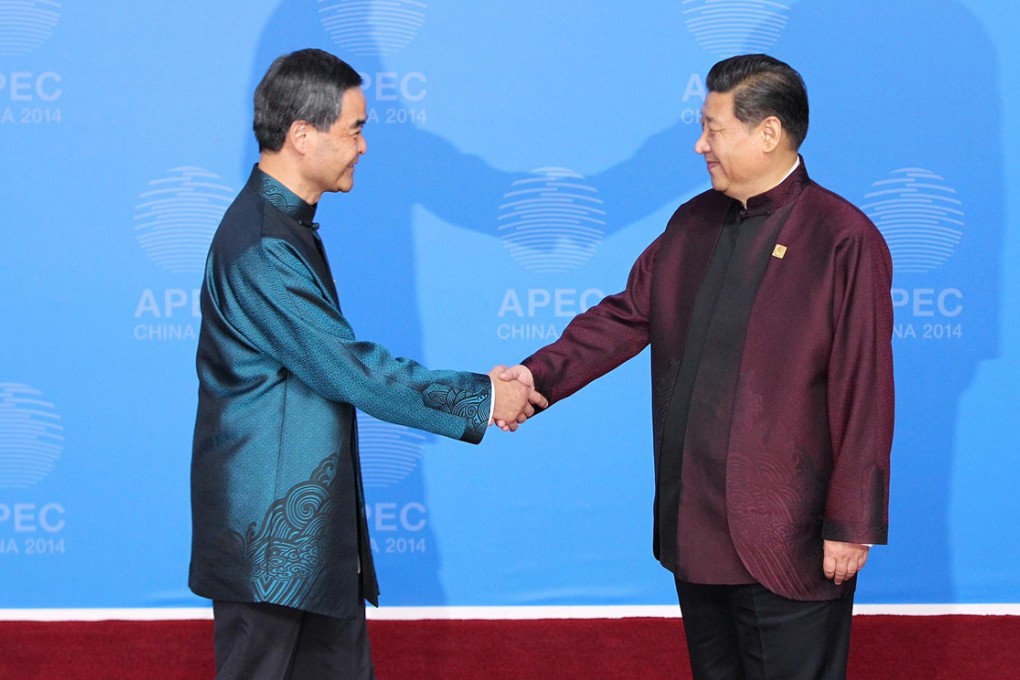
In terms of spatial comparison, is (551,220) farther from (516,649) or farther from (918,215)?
(516,649)

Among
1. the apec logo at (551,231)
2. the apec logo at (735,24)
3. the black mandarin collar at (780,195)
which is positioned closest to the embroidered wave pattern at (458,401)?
the black mandarin collar at (780,195)

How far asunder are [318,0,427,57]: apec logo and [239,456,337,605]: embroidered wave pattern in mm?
1797

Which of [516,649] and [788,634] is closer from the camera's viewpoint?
[788,634]

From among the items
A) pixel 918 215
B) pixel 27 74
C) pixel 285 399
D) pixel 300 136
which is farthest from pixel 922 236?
pixel 27 74

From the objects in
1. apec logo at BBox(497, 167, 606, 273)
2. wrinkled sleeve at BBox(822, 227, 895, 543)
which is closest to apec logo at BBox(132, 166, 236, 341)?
apec logo at BBox(497, 167, 606, 273)

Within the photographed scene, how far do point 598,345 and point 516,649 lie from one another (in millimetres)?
1260

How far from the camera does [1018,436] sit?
3.60m

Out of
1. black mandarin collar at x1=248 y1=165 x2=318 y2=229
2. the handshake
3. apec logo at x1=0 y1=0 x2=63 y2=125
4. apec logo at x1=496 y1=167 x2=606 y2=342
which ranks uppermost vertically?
apec logo at x1=0 y1=0 x2=63 y2=125

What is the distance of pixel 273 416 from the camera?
6.94 feet

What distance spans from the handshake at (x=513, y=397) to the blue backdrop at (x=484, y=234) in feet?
3.62

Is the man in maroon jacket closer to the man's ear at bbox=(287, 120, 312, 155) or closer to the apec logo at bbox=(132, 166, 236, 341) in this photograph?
the man's ear at bbox=(287, 120, 312, 155)

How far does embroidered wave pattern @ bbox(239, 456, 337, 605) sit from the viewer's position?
6.93 ft

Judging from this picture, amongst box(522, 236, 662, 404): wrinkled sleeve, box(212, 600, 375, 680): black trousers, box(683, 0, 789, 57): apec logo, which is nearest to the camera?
box(212, 600, 375, 680): black trousers

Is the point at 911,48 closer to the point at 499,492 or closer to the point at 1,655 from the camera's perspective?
the point at 499,492
